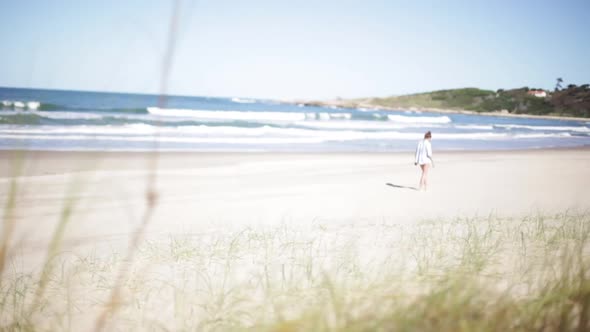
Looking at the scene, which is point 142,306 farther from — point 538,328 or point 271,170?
point 271,170

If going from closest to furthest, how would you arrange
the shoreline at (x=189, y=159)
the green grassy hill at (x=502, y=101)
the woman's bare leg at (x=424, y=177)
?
the woman's bare leg at (x=424, y=177) < the shoreline at (x=189, y=159) < the green grassy hill at (x=502, y=101)

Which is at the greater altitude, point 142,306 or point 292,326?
point 292,326

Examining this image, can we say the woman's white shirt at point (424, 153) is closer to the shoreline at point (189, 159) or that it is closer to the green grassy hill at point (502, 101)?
the shoreline at point (189, 159)

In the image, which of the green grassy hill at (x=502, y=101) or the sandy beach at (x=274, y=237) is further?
the green grassy hill at (x=502, y=101)

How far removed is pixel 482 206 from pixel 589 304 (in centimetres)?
823

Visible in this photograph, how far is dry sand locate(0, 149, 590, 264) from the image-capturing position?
22.1ft

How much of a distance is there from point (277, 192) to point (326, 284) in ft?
27.6

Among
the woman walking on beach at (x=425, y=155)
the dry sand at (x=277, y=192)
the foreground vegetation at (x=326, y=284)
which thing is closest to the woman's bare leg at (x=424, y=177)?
the woman walking on beach at (x=425, y=155)

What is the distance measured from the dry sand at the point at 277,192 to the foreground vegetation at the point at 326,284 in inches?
33.0

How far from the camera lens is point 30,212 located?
6.89 m

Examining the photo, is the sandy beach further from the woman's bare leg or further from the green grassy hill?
the green grassy hill

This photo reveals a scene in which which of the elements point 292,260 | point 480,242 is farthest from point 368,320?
point 480,242

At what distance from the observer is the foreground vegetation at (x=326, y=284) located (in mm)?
1271

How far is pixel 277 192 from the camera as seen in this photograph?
10.0 m
